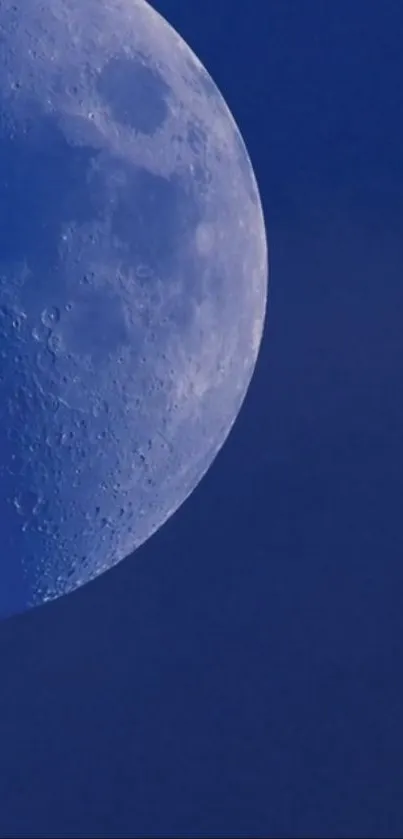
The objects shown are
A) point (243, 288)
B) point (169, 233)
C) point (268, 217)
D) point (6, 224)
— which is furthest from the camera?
point (268, 217)

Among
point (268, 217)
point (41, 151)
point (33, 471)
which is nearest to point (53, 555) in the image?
point (33, 471)

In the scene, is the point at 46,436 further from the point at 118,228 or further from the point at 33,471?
the point at 118,228

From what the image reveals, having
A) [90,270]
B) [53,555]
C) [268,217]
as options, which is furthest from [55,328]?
[268,217]

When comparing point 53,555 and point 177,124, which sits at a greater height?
point 177,124

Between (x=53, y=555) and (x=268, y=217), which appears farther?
(x=268, y=217)

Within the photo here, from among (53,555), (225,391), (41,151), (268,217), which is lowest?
(53,555)

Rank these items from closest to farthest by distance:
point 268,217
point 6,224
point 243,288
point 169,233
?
point 6,224
point 169,233
point 243,288
point 268,217

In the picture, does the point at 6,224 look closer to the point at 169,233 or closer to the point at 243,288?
the point at 169,233
